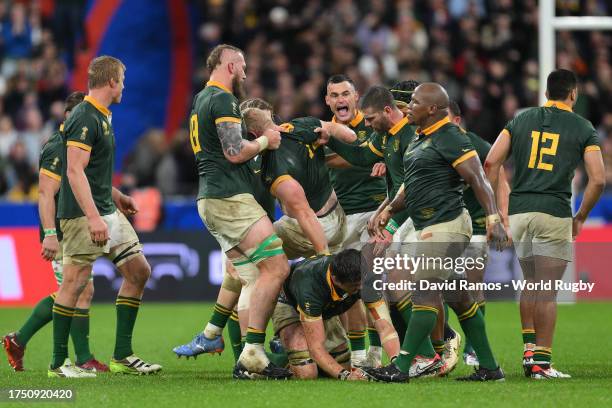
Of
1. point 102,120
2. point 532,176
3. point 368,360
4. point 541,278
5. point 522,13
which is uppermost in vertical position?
point 522,13

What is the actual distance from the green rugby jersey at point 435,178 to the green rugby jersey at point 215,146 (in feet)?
4.57

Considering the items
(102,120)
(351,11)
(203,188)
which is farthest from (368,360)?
(351,11)

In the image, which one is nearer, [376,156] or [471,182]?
[471,182]

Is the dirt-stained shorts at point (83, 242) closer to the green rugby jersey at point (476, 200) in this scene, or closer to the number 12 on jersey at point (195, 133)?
the number 12 on jersey at point (195, 133)

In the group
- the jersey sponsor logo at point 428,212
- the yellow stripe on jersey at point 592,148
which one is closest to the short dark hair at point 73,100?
the jersey sponsor logo at point 428,212

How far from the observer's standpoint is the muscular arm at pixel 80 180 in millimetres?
9062

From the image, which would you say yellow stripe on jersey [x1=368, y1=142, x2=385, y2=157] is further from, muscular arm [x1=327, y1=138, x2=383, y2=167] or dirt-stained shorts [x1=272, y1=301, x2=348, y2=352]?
dirt-stained shorts [x1=272, y1=301, x2=348, y2=352]

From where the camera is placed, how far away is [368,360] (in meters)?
9.61

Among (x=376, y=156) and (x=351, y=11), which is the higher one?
(x=351, y=11)

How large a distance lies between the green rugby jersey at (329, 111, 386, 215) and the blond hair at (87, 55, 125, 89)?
2.15 m

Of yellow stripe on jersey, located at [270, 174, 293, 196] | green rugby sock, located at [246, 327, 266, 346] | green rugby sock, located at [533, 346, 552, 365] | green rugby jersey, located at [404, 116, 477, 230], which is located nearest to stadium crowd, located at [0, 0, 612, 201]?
yellow stripe on jersey, located at [270, 174, 293, 196]

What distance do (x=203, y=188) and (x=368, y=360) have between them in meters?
1.92

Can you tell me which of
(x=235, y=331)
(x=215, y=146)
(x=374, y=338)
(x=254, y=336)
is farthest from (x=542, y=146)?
(x=235, y=331)

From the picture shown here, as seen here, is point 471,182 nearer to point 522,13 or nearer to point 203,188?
point 203,188
